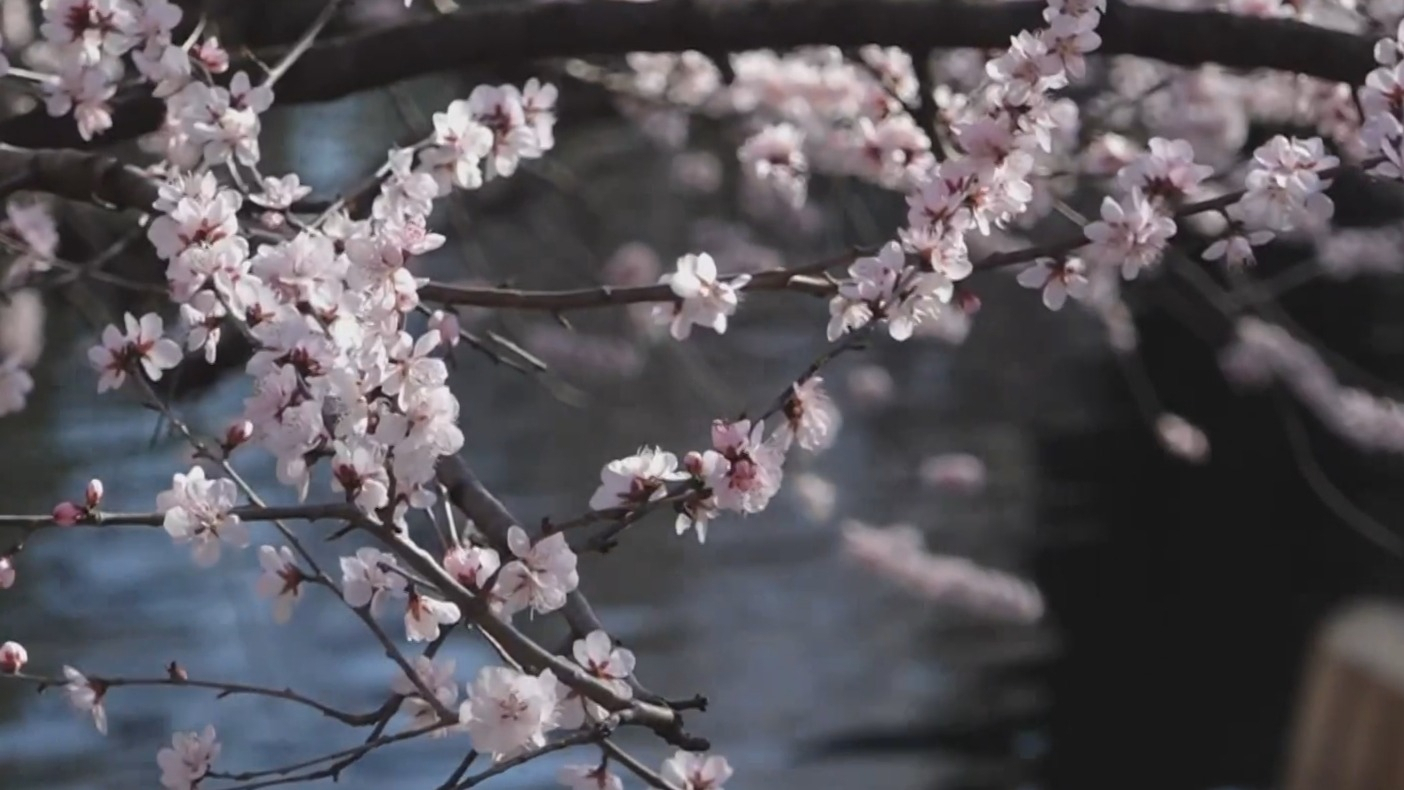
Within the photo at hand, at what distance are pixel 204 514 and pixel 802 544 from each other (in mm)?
4377

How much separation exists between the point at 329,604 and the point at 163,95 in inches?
140

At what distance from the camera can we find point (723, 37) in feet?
6.25

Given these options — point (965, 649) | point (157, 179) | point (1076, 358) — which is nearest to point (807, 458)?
point (965, 649)

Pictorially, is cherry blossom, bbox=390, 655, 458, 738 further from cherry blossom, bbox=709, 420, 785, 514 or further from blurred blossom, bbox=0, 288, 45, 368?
blurred blossom, bbox=0, 288, 45, 368

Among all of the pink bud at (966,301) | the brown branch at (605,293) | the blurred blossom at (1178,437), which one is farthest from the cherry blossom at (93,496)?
the blurred blossom at (1178,437)

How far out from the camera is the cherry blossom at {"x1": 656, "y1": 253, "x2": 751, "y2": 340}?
1488 millimetres

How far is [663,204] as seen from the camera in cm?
955

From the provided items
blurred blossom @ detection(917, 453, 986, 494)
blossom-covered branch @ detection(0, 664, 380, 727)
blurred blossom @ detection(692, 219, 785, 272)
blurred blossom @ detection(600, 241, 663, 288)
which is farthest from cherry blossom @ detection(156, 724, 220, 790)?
blurred blossom @ detection(917, 453, 986, 494)

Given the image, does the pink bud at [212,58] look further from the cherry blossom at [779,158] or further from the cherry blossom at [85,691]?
the cherry blossom at [779,158]

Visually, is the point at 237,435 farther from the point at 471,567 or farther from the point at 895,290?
the point at 895,290

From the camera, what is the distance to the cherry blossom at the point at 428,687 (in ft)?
4.54

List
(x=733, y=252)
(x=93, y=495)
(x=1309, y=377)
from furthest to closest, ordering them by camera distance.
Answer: (x=733, y=252) → (x=1309, y=377) → (x=93, y=495)

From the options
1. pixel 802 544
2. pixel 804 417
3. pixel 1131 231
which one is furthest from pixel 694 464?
pixel 802 544

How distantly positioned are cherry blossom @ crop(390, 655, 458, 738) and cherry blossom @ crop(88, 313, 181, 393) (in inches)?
13.6
